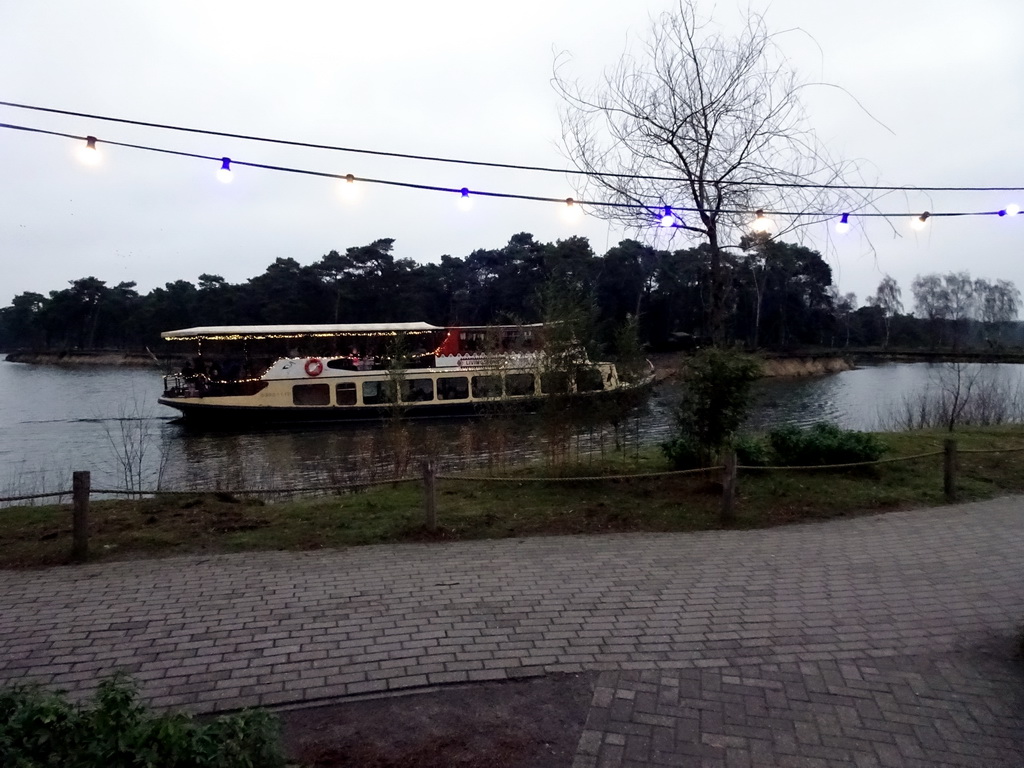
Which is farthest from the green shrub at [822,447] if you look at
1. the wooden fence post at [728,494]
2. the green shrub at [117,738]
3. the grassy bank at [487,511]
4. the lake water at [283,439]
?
the green shrub at [117,738]

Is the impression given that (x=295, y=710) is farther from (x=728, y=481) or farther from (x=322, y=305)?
(x=322, y=305)

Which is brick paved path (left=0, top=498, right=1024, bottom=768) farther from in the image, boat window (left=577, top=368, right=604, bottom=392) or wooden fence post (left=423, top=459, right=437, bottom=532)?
boat window (left=577, top=368, right=604, bottom=392)

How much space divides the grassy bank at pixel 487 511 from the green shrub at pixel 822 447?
23 cm

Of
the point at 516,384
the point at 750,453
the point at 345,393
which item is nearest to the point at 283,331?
Result: the point at 345,393

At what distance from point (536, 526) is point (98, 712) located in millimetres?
5461

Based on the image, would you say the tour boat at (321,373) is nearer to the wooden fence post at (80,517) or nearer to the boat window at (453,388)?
the boat window at (453,388)

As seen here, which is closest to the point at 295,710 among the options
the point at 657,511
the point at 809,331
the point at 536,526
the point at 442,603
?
the point at 442,603

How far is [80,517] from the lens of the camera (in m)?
6.63

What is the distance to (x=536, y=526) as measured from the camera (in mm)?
7906

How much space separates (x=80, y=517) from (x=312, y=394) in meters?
24.4

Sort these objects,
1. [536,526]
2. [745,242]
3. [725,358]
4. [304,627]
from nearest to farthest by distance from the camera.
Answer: [304,627] < [536,526] < [725,358] < [745,242]

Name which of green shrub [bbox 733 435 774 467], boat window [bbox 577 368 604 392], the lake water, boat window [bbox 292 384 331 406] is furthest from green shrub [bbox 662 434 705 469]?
boat window [bbox 292 384 331 406]

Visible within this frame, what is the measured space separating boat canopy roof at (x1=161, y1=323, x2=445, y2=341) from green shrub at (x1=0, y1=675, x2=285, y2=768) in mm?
27722

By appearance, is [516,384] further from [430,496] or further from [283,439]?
[283,439]
